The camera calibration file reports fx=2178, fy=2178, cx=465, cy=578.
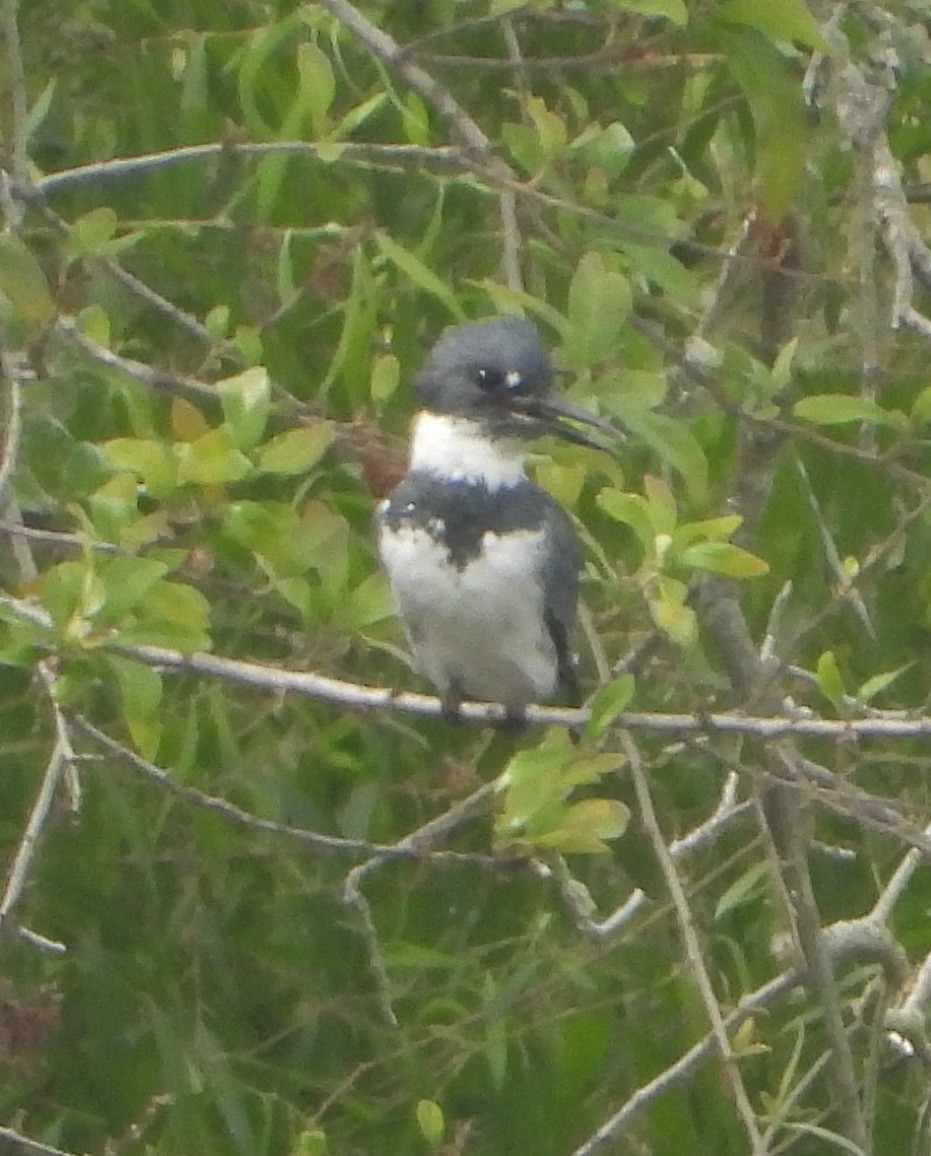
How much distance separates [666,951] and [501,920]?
8.8 inches

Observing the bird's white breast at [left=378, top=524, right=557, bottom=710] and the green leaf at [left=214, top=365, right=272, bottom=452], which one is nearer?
the green leaf at [left=214, top=365, right=272, bottom=452]

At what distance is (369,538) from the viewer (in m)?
2.80

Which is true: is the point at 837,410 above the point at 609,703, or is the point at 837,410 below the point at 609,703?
above

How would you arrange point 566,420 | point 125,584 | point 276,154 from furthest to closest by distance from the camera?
1. point 566,420
2. point 276,154
3. point 125,584

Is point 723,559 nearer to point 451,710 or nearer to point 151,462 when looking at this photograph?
point 151,462

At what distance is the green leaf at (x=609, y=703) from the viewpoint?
1950 mm

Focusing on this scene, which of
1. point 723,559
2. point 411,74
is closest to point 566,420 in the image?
point 411,74

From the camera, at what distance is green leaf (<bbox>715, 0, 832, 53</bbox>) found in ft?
6.25

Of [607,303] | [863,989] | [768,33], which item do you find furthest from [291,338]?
[863,989]

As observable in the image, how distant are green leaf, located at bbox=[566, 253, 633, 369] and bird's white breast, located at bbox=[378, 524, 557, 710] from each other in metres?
0.68

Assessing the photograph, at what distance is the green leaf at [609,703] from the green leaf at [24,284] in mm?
659

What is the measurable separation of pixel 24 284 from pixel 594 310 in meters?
0.55

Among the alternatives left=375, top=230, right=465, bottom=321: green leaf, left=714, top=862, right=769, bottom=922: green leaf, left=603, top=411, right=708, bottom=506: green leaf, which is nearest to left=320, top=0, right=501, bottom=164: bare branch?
left=375, top=230, right=465, bottom=321: green leaf

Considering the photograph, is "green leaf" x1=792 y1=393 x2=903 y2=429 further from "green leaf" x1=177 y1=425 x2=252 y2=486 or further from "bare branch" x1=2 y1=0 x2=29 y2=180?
"bare branch" x1=2 y1=0 x2=29 y2=180
